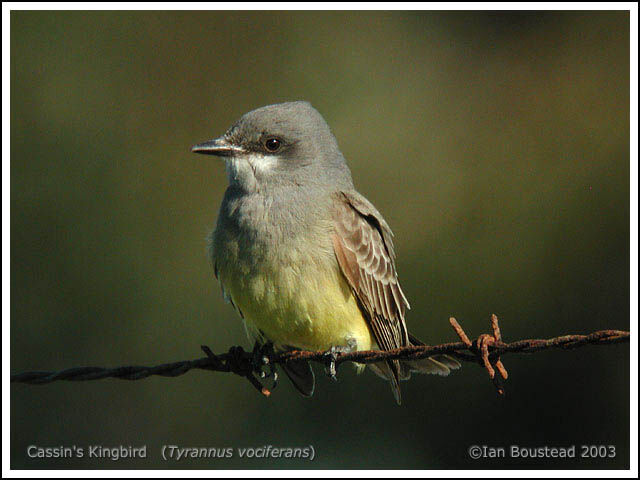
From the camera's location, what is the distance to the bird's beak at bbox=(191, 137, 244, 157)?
16.8ft

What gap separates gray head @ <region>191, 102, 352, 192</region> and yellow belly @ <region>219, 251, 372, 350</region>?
579mm

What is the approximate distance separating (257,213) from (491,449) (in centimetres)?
277

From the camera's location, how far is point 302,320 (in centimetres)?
466

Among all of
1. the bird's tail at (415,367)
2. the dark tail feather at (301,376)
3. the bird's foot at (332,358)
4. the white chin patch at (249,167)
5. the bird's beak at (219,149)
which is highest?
the bird's beak at (219,149)

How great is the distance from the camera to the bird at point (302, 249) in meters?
4.66

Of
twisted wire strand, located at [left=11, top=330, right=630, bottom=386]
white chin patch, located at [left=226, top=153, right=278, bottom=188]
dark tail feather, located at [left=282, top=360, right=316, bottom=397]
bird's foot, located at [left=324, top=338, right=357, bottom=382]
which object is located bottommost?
dark tail feather, located at [left=282, top=360, right=316, bottom=397]

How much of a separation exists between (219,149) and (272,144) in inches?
13.2

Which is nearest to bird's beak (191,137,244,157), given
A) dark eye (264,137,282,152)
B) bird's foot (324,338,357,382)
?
dark eye (264,137,282,152)

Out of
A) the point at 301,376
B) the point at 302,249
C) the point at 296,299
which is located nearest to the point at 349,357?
the point at 296,299

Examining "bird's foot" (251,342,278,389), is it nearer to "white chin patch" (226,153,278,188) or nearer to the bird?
the bird

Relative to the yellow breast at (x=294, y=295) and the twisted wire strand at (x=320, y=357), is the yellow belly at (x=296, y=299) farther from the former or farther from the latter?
the twisted wire strand at (x=320, y=357)

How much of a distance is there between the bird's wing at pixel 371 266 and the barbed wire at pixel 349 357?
1.32 feet

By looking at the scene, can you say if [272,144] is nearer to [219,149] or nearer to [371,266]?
[219,149]

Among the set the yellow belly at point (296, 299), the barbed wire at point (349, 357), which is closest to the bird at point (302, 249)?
the yellow belly at point (296, 299)
